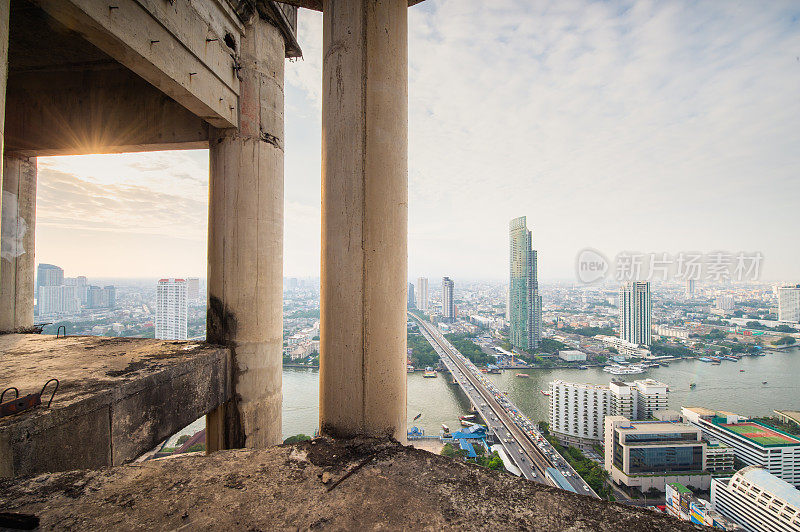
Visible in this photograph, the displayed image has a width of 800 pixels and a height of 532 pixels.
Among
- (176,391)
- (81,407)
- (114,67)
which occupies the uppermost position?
(114,67)

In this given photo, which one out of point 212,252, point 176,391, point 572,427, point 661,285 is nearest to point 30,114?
point 212,252

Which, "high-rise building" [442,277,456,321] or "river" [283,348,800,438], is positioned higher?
"high-rise building" [442,277,456,321]

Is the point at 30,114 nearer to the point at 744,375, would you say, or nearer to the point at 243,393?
the point at 243,393

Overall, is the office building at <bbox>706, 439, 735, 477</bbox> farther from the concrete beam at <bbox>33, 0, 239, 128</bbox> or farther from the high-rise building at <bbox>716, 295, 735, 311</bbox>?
the high-rise building at <bbox>716, 295, 735, 311</bbox>

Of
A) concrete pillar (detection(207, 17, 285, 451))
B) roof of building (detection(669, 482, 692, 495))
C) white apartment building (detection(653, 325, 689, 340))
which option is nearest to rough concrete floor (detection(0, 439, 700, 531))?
concrete pillar (detection(207, 17, 285, 451))

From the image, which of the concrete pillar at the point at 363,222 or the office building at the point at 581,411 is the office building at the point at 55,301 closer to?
the concrete pillar at the point at 363,222

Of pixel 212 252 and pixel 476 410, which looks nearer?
pixel 212 252

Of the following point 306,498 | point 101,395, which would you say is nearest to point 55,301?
point 101,395
